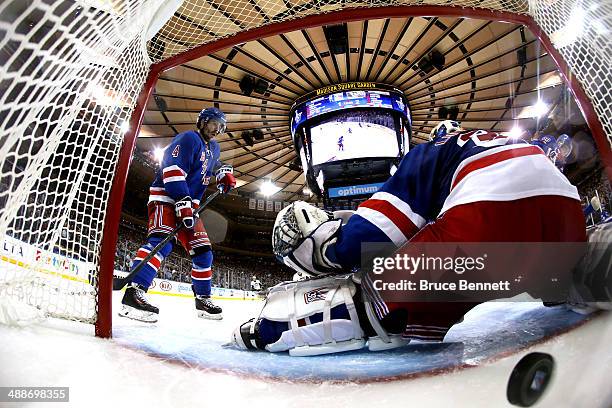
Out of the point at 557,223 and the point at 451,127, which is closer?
the point at 557,223

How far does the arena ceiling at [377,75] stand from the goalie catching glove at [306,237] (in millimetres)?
3303

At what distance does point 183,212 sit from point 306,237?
96 cm

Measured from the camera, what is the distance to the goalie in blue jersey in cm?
169

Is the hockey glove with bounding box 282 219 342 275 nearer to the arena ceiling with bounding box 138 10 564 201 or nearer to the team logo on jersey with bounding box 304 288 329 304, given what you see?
the team logo on jersey with bounding box 304 288 329 304

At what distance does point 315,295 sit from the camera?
993 mm

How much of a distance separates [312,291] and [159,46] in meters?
1.27

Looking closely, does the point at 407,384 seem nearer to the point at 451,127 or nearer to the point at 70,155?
the point at 451,127

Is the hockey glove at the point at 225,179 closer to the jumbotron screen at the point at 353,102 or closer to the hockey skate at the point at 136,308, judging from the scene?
the hockey skate at the point at 136,308

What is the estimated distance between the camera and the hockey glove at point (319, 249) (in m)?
1.01

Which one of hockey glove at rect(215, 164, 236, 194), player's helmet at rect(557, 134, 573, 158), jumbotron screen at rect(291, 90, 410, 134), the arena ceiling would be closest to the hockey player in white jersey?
hockey glove at rect(215, 164, 236, 194)

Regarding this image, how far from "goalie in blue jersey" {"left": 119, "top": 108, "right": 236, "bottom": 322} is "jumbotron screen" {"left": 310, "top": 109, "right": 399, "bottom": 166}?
3.24m

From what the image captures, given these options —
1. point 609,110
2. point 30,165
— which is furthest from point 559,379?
point 609,110

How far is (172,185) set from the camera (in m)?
1.83

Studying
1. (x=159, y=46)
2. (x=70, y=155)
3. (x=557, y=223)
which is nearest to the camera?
(x=557, y=223)
